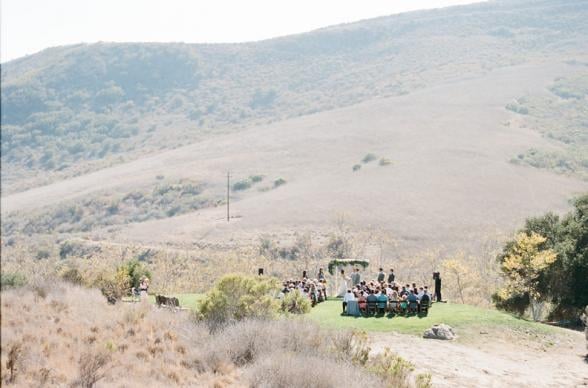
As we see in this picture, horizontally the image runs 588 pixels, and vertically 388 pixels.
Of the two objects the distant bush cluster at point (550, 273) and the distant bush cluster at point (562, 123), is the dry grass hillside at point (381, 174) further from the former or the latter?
the distant bush cluster at point (550, 273)

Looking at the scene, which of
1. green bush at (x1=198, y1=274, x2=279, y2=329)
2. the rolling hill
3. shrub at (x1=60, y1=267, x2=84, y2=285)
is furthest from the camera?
the rolling hill

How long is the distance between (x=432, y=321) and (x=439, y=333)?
1537 mm

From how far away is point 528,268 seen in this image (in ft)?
85.0

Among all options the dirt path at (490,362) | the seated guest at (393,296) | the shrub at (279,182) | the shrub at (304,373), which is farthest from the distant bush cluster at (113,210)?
the shrub at (304,373)

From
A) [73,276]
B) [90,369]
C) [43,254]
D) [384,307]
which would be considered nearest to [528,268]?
[384,307]

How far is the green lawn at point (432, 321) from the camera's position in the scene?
62.5 feet

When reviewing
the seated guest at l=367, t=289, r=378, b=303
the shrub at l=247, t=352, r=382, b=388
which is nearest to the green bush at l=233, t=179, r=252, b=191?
the seated guest at l=367, t=289, r=378, b=303

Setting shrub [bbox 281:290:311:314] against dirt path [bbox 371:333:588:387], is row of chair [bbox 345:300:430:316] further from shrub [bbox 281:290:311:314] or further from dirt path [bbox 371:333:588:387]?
dirt path [bbox 371:333:588:387]

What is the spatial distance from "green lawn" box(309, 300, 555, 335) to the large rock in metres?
0.34

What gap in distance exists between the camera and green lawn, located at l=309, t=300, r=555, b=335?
1905cm

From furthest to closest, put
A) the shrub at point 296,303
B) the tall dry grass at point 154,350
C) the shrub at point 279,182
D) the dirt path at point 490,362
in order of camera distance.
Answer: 1. the shrub at point 279,182
2. the shrub at point 296,303
3. the dirt path at point 490,362
4. the tall dry grass at point 154,350

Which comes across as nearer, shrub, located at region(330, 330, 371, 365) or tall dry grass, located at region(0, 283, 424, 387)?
tall dry grass, located at region(0, 283, 424, 387)

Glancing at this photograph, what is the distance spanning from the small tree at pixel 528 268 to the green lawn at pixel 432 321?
4.40 meters

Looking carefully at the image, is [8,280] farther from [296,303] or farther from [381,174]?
[381,174]
